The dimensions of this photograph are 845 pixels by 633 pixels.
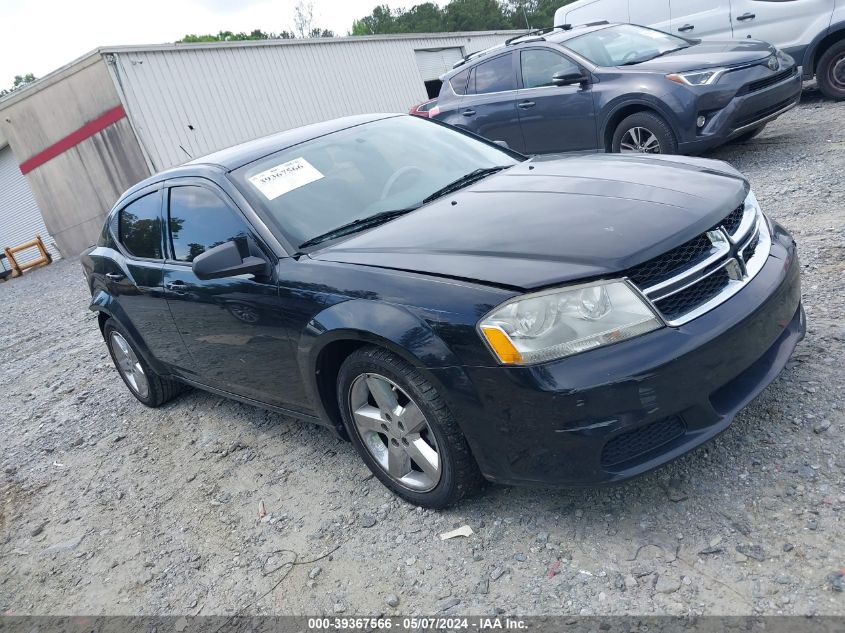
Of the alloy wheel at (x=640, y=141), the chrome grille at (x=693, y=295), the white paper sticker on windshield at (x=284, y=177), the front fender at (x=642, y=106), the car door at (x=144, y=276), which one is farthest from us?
the alloy wheel at (x=640, y=141)

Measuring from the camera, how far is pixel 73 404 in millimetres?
5945

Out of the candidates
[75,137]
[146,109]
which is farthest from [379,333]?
[75,137]

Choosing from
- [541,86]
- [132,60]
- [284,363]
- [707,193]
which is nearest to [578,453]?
[707,193]

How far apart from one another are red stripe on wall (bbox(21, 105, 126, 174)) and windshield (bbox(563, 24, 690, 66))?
39.5 ft

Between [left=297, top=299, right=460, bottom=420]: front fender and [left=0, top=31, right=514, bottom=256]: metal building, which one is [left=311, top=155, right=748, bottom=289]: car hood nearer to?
[left=297, top=299, right=460, bottom=420]: front fender

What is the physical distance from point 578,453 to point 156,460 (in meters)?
3.09

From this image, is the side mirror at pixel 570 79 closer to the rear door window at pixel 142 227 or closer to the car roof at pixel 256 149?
the car roof at pixel 256 149

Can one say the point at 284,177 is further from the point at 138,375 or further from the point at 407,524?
the point at 138,375

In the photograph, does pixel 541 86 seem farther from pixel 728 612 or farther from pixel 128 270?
pixel 728 612

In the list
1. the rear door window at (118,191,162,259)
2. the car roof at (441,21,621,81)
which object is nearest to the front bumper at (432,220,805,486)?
the rear door window at (118,191,162,259)

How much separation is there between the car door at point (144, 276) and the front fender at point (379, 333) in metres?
1.50

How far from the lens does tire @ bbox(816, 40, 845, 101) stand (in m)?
8.59

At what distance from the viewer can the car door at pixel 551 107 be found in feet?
24.9

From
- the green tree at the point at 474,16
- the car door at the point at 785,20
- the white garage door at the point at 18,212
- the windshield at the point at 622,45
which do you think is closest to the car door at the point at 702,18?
the car door at the point at 785,20
